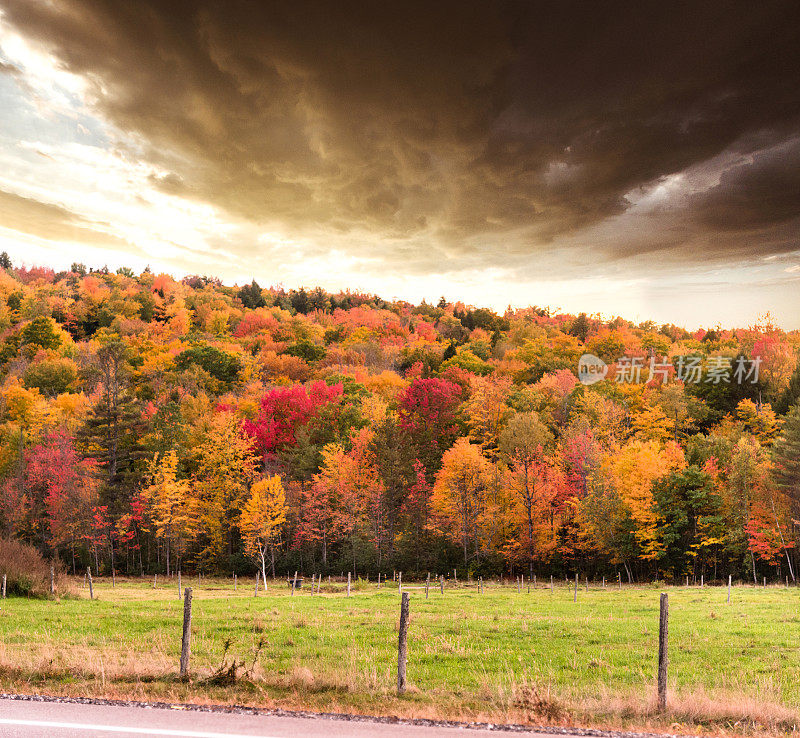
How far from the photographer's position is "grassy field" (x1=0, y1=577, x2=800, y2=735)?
417 inches

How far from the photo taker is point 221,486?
64688 mm

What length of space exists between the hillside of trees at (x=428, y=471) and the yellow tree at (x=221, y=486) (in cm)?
25

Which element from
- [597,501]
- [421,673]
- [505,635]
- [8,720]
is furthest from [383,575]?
[8,720]

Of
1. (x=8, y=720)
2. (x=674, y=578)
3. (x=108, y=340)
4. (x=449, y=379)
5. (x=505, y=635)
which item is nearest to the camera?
(x=8, y=720)

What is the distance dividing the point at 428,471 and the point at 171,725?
5941 cm

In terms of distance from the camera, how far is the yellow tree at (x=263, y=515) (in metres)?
54.9

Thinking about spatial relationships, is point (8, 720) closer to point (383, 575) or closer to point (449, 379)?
point (383, 575)

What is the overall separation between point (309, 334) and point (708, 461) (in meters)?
97.9

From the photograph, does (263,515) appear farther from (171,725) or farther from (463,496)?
(171,725)

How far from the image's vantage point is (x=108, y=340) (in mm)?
119312
